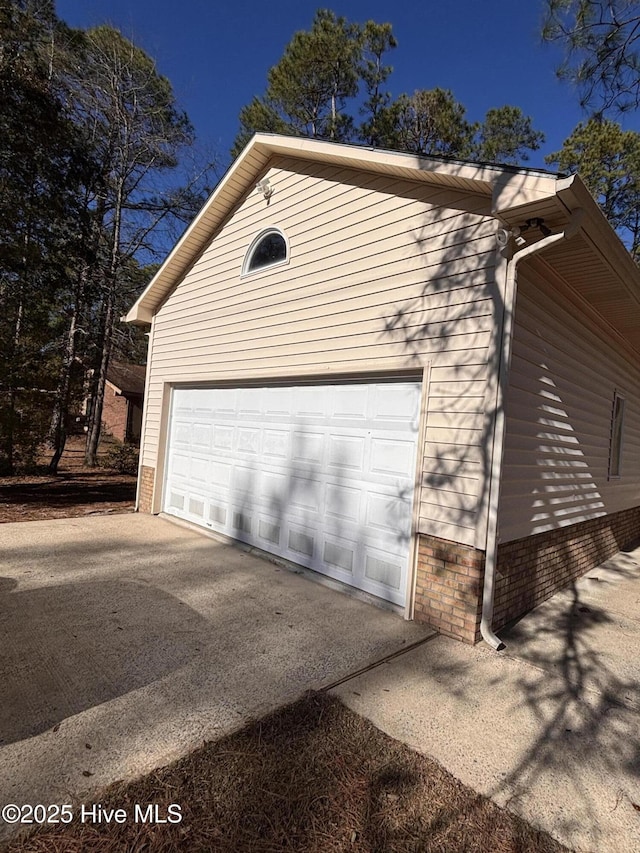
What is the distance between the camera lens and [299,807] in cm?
201

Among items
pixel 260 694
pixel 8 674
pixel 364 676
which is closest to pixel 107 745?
pixel 260 694

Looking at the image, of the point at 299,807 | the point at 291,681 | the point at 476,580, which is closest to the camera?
the point at 299,807

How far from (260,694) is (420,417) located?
255cm

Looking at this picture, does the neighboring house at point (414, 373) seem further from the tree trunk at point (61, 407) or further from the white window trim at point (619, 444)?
the tree trunk at point (61, 407)

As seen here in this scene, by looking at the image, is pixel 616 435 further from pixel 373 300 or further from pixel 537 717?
pixel 537 717

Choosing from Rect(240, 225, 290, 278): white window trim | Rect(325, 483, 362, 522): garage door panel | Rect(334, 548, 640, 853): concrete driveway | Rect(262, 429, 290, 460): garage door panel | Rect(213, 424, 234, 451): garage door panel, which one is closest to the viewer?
Rect(334, 548, 640, 853): concrete driveway

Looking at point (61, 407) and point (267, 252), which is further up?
point (267, 252)

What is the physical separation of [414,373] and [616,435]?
4.62 meters

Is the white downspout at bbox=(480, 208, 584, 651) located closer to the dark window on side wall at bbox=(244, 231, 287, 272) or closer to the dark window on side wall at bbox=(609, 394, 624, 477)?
the dark window on side wall at bbox=(244, 231, 287, 272)

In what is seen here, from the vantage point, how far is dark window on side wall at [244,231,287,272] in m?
6.11

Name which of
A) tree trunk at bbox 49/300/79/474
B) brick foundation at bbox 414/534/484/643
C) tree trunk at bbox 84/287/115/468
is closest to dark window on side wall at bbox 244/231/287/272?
brick foundation at bbox 414/534/484/643

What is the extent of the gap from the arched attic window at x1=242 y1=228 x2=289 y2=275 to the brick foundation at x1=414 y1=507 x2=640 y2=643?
161 inches

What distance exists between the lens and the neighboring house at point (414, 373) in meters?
3.73

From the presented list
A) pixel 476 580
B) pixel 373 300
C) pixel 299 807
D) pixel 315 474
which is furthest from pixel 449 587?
pixel 373 300
